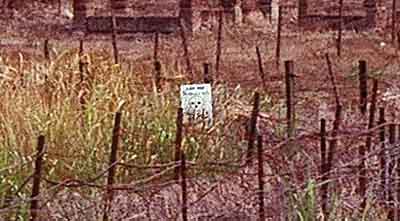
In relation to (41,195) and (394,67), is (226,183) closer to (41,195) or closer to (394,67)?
(41,195)

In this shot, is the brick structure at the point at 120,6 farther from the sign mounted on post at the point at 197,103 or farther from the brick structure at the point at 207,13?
the sign mounted on post at the point at 197,103

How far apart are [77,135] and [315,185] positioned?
3.73ft

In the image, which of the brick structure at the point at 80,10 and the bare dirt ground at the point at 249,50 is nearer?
the bare dirt ground at the point at 249,50

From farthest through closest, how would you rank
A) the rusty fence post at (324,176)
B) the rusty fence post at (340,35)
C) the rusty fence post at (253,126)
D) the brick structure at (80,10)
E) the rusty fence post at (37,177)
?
1. the brick structure at (80,10)
2. the rusty fence post at (340,35)
3. the rusty fence post at (253,126)
4. the rusty fence post at (324,176)
5. the rusty fence post at (37,177)

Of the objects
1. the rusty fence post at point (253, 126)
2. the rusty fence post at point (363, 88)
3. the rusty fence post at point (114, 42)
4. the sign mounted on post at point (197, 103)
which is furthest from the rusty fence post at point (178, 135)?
the rusty fence post at point (114, 42)

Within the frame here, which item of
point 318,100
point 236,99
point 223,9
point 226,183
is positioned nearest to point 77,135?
point 226,183

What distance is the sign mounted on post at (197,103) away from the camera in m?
4.46

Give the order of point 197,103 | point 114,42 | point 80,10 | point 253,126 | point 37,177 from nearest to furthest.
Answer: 1. point 37,177
2. point 253,126
3. point 197,103
4. point 114,42
5. point 80,10

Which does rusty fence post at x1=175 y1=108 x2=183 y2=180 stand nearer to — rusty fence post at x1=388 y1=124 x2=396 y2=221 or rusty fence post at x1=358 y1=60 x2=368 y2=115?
rusty fence post at x1=388 y1=124 x2=396 y2=221

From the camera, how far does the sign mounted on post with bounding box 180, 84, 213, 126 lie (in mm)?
4465

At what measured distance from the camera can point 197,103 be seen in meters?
4.50

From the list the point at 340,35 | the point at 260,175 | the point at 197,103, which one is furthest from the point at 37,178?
the point at 340,35

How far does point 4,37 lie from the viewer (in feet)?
23.3

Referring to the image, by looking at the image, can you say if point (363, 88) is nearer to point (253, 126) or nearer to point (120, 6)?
point (253, 126)
